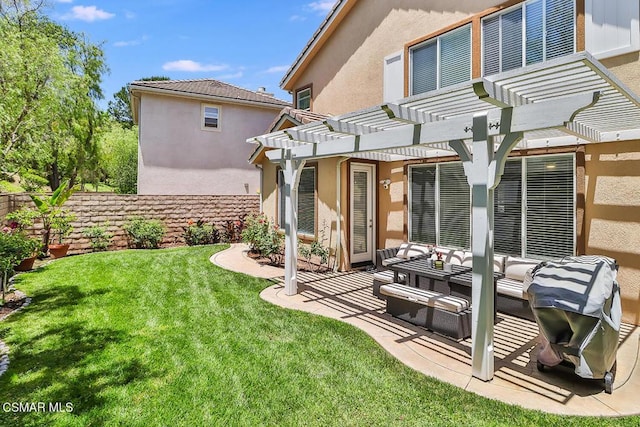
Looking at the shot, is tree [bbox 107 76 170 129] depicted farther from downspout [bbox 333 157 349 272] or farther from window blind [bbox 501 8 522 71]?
window blind [bbox 501 8 522 71]

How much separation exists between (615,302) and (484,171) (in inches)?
106

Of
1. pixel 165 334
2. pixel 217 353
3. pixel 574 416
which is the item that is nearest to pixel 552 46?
pixel 574 416

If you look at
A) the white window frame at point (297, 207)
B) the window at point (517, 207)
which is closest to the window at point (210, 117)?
the white window frame at point (297, 207)

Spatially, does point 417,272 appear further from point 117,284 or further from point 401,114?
point 117,284

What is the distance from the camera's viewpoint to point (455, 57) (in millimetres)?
10156

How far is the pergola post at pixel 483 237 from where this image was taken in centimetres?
516

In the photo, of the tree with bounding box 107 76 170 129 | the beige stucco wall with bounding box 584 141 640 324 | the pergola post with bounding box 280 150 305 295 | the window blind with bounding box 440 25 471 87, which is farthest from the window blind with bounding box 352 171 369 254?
the tree with bounding box 107 76 170 129

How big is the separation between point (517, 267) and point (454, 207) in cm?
251

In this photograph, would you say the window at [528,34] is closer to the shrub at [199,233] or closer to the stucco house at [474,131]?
the stucco house at [474,131]

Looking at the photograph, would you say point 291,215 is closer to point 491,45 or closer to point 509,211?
point 509,211

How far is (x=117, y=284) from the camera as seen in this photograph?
1010 centimetres

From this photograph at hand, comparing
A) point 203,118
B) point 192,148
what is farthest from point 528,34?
point 192,148

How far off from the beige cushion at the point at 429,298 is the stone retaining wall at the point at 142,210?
1308 cm

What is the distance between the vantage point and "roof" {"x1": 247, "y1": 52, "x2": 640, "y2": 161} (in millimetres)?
4629
